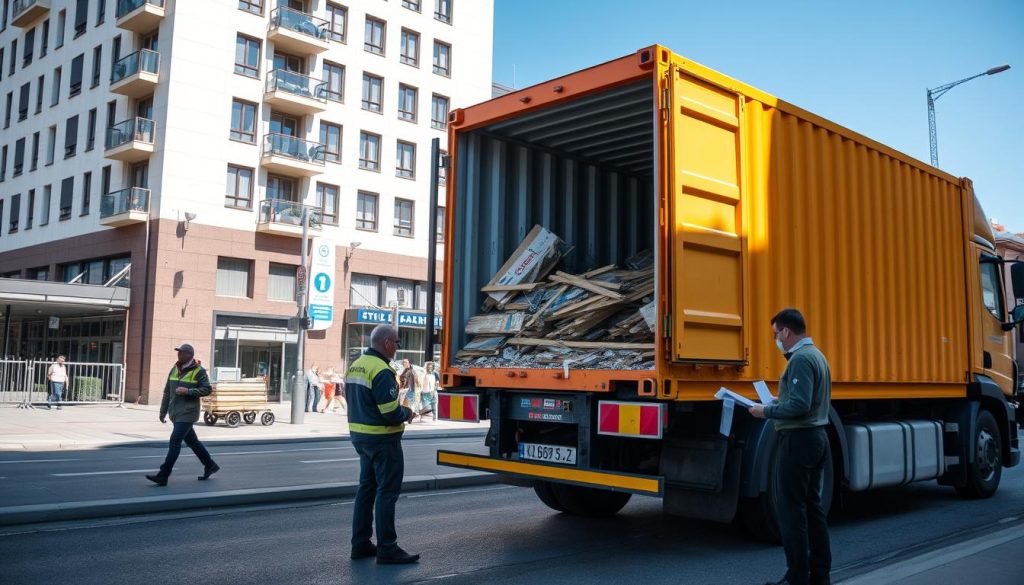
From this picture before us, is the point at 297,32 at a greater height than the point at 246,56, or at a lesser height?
greater

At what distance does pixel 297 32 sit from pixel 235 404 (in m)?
17.2

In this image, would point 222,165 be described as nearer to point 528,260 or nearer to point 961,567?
point 528,260

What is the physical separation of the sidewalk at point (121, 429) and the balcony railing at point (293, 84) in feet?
41.7

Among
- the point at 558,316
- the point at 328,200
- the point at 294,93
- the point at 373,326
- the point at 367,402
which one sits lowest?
the point at 367,402

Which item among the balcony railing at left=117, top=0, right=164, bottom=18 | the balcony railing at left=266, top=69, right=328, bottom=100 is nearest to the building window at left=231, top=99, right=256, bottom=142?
the balcony railing at left=266, top=69, right=328, bottom=100

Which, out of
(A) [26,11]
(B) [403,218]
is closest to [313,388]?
(B) [403,218]

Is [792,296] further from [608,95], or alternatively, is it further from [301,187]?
[301,187]

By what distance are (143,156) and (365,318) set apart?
31.9ft

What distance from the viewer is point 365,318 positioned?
33.2m

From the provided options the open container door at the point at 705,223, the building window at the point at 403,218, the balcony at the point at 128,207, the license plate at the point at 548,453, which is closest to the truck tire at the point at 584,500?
the license plate at the point at 548,453

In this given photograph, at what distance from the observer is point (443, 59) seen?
3844cm

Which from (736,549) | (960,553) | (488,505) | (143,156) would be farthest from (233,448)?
(143,156)

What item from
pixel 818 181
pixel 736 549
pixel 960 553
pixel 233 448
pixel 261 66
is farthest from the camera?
pixel 261 66

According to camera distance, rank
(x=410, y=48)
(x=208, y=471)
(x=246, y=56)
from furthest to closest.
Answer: (x=410, y=48)
(x=246, y=56)
(x=208, y=471)
